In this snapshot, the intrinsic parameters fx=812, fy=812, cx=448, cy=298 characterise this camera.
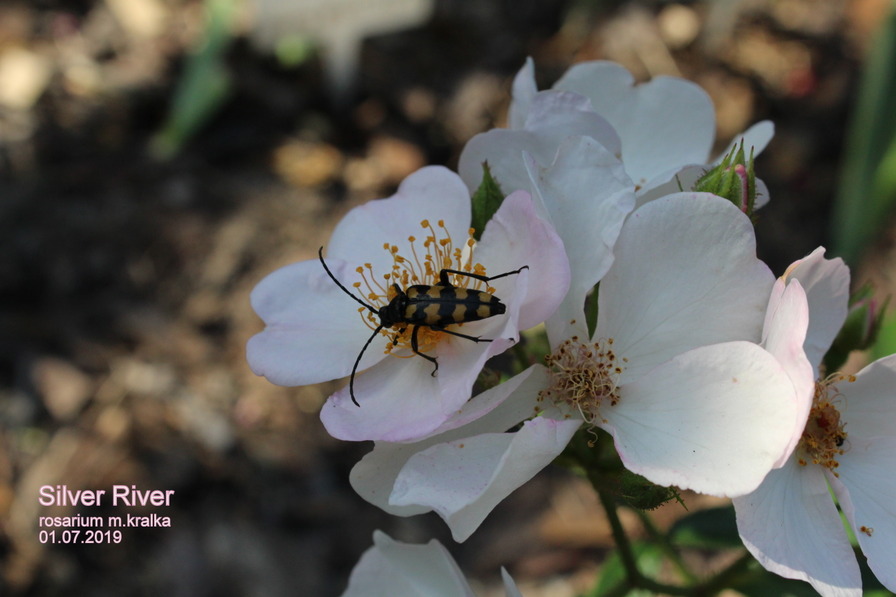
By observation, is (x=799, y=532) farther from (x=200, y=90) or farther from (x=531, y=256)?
(x=200, y=90)

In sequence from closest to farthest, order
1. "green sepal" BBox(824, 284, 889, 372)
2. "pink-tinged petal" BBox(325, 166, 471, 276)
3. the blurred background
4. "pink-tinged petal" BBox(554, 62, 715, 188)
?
"pink-tinged petal" BBox(325, 166, 471, 276) < "green sepal" BBox(824, 284, 889, 372) < "pink-tinged petal" BBox(554, 62, 715, 188) < the blurred background

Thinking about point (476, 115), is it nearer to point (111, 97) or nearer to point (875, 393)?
point (111, 97)

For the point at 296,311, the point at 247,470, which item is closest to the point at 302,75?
the point at 247,470

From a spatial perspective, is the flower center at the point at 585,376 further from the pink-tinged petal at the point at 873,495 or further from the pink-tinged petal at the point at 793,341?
the pink-tinged petal at the point at 873,495

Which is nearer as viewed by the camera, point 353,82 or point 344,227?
A: point 344,227

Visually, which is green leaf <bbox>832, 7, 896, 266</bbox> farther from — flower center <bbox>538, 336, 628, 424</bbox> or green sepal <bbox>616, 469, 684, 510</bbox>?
green sepal <bbox>616, 469, 684, 510</bbox>

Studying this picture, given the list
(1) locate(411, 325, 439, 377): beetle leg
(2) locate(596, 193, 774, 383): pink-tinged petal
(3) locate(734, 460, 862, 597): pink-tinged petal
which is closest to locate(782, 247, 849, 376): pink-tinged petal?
(2) locate(596, 193, 774, 383): pink-tinged petal

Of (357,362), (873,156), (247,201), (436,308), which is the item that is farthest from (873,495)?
(247,201)
